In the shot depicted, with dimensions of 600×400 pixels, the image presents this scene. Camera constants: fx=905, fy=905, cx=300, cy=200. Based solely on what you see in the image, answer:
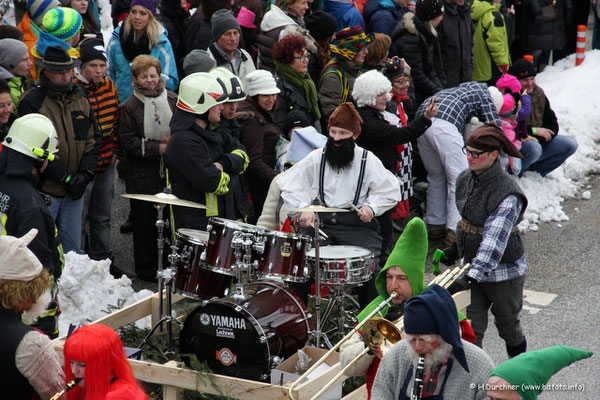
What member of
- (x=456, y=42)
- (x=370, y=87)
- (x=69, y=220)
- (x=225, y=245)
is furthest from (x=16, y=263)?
(x=456, y=42)

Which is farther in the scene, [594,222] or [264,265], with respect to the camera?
[594,222]

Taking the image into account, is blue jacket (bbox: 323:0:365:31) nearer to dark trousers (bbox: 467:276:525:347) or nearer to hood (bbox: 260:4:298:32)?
hood (bbox: 260:4:298:32)

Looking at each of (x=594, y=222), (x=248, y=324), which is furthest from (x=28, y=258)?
(x=594, y=222)

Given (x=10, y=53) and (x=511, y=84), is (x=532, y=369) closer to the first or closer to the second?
(x=10, y=53)

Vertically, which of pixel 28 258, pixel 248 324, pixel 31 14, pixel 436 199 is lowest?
pixel 436 199

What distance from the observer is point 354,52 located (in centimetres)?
987

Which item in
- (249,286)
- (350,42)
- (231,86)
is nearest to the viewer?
(249,286)

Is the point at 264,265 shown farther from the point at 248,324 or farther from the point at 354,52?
the point at 354,52

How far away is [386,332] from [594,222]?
7022 mm

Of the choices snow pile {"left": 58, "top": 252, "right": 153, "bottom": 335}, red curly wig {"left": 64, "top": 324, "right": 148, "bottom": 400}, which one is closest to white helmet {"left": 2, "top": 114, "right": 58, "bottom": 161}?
snow pile {"left": 58, "top": 252, "right": 153, "bottom": 335}

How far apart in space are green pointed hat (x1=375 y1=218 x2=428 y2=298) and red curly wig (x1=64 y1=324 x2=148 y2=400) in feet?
5.82

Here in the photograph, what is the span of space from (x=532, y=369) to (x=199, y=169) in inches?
156

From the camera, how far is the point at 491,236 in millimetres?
6492

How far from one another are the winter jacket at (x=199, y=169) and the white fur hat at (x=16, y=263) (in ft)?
8.56
